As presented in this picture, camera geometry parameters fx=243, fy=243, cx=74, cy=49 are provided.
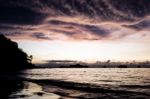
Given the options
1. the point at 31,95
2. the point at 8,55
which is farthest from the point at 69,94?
the point at 8,55

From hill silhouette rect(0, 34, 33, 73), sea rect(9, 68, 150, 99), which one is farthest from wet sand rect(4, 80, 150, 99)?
hill silhouette rect(0, 34, 33, 73)

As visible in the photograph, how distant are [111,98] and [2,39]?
96574 millimetres

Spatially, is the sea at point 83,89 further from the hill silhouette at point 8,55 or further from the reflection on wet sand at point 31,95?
the hill silhouette at point 8,55

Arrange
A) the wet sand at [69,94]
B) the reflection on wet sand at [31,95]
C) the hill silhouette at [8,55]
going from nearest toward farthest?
the reflection on wet sand at [31,95] < the wet sand at [69,94] < the hill silhouette at [8,55]

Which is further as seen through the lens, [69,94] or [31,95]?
[69,94]

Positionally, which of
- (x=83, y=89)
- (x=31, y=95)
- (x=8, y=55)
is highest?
(x=8, y=55)

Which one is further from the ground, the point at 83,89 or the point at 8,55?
the point at 8,55

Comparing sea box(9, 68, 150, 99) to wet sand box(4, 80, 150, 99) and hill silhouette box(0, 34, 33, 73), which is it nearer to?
wet sand box(4, 80, 150, 99)

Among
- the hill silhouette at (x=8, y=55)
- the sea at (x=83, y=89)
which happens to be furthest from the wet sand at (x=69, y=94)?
the hill silhouette at (x=8, y=55)

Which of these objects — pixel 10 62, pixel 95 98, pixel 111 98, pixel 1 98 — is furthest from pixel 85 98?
pixel 10 62

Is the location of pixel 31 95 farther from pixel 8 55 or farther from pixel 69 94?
pixel 8 55

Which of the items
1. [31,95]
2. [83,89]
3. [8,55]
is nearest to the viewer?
[31,95]

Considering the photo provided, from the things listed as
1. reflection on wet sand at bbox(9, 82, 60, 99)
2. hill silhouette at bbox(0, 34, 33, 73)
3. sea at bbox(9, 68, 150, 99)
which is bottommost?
sea at bbox(9, 68, 150, 99)

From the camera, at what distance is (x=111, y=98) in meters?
26.0
